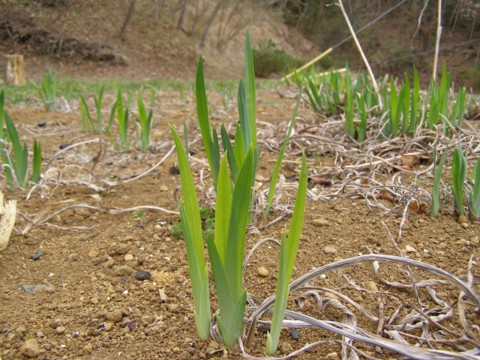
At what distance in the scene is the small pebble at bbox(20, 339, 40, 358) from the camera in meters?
0.87

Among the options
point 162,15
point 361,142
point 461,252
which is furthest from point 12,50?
point 461,252

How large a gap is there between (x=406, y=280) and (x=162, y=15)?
54.4 feet

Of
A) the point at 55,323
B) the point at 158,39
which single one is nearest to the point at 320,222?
the point at 55,323

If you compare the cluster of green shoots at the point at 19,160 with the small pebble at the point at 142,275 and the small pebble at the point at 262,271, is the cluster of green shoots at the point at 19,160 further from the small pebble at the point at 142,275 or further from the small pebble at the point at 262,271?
the small pebble at the point at 262,271

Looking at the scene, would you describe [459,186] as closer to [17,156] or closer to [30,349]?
[30,349]

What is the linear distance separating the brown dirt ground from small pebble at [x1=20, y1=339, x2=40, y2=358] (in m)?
0.02

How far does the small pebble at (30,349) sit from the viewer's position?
0.87 m

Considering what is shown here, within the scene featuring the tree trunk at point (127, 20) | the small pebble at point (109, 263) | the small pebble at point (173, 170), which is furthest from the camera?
the tree trunk at point (127, 20)

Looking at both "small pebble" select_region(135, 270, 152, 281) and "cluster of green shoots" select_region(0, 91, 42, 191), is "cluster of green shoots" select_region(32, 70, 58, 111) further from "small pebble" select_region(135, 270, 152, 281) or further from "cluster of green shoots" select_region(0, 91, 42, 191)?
"small pebble" select_region(135, 270, 152, 281)

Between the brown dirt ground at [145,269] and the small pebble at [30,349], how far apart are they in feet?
0.05

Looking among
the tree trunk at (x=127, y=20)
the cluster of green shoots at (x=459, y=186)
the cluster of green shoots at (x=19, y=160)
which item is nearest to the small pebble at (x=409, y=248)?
the cluster of green shoots at (x=459, y=186)

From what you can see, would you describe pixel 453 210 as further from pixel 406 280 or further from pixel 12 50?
pixel 12 50

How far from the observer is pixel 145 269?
1183mm

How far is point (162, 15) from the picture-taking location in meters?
16.2
